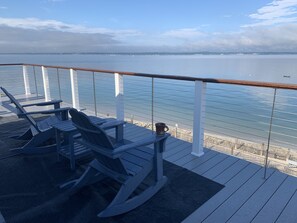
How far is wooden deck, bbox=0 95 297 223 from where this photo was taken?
1.77m

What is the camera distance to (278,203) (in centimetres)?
192

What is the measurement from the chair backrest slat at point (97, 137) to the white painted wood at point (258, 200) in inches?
38.5

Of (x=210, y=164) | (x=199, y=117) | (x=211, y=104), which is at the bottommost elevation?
(x=211, y=104)

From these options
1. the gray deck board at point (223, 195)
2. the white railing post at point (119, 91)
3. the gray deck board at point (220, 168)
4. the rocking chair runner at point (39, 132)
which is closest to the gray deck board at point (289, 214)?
the gray deck board at point (223, 195)

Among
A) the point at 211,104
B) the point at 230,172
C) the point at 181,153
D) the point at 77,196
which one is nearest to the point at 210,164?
the point at 230,172

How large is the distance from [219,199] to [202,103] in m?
1.13

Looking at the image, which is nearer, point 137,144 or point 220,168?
point 137,144

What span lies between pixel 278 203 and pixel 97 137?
162cm

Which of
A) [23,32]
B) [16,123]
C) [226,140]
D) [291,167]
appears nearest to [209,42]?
[23,32]

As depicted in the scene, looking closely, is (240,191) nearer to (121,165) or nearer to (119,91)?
(121,165)

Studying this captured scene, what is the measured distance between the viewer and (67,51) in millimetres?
33750

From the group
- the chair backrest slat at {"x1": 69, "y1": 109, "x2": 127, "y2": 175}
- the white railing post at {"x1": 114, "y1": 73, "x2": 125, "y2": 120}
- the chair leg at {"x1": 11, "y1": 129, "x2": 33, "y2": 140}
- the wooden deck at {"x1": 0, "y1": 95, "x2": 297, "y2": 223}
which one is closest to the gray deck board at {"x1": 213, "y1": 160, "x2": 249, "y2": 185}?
the wooden deck at {"x1": 0, "y1": 95, "x2": 297, "y2": 223}

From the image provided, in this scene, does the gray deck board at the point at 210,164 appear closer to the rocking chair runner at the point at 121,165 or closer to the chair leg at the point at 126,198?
the rocking chair runner at the point at 121,165

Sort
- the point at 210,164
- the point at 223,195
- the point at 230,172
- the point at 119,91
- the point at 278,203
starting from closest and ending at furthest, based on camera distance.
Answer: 1. the point at 278,203
2. the point at 223,195
3. the point at 230,172
4. the point at 210,164
5. the point at 119,91
